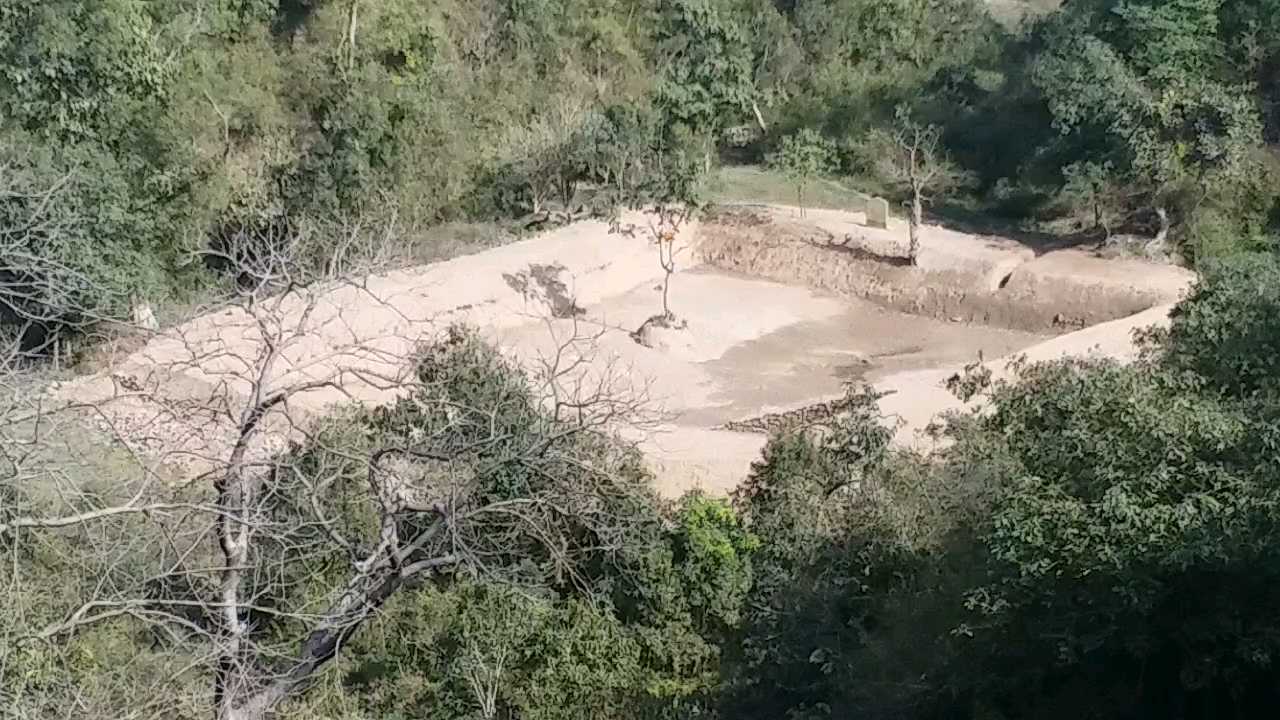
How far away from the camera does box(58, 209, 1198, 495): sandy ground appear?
18.6 m

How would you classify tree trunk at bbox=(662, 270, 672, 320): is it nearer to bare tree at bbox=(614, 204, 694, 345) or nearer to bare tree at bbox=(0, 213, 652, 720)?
bare tree at bbox=(614, 204, 694, 345)

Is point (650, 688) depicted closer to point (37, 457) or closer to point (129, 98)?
point (37, 457)

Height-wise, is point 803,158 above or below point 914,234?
above

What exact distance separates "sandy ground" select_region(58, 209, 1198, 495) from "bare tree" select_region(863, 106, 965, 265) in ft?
7.24

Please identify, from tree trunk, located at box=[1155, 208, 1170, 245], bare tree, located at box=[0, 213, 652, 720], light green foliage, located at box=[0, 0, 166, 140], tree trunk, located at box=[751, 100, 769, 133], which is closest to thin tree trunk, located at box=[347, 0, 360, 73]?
light green foliage, located at box=[0, 0, 166, 140]

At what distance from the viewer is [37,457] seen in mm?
9469

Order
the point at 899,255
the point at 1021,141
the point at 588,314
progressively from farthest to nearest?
the point at 1021,141 → the point at 899,255 → the point at 588,314

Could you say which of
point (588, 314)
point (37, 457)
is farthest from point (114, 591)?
point (588, 314)

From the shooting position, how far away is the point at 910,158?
30.5 metres

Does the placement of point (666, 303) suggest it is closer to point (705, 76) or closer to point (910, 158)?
point (910, 158)

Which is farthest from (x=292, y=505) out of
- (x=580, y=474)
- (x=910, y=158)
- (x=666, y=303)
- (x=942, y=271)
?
(x=910, y=158)

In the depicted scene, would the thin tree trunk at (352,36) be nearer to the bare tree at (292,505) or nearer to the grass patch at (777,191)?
the grass patch at (777,191)

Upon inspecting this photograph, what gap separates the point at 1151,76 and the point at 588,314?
1214 centimetres

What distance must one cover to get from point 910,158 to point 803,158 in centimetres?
359
